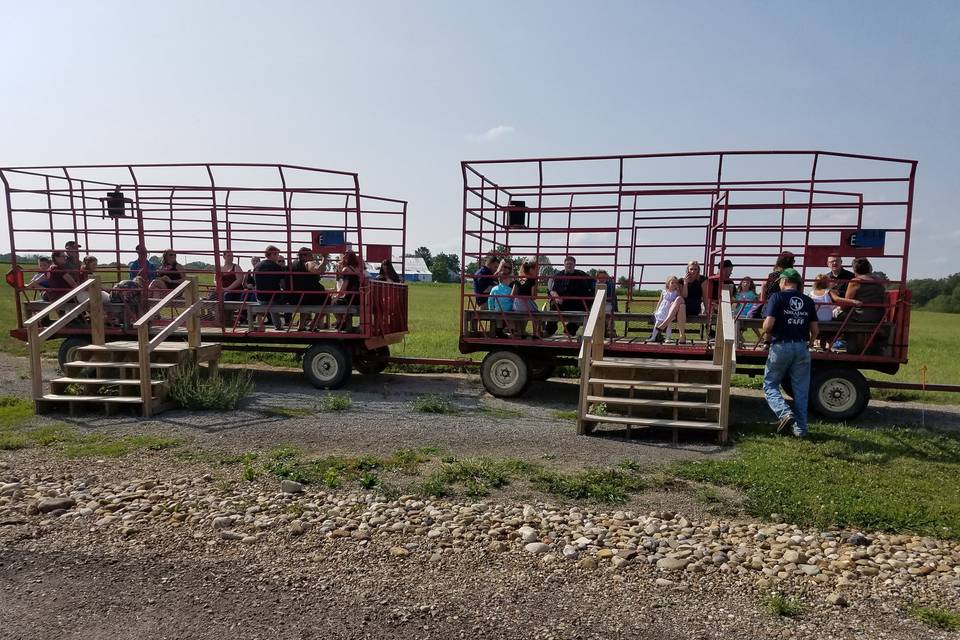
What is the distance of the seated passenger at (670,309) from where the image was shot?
31.1ft

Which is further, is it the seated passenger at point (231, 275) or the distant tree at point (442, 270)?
the distant tree at point (442, 270)

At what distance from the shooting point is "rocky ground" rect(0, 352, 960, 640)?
11.5 ft

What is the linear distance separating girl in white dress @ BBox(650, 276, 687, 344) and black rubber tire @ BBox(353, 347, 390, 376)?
483 centimetres

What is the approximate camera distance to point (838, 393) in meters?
8.81

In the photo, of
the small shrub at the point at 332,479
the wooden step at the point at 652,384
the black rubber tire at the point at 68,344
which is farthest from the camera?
the black rubber tire at the point at 68,344

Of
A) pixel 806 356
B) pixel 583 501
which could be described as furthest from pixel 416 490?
pixel 806 356

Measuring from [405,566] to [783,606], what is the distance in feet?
7.30

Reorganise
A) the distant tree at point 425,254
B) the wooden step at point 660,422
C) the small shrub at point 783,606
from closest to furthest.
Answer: the small shrub at point 783,606, the wooden step at point 660,422, the distant tree at point 425,254

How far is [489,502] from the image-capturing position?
521cm

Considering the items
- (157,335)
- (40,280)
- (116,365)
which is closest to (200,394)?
(157,335)

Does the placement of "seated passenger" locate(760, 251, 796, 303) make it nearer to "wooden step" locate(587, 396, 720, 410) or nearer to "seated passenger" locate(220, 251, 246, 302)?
"wooden step" locate(587, 396, 720, 410)

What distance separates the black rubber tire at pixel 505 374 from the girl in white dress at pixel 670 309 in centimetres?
201

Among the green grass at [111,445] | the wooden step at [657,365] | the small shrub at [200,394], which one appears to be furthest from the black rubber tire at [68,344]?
the wooden step at [657,365]

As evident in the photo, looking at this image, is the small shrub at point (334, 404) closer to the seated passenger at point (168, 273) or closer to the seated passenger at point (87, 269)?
the seated passenger at point (168, 273)
